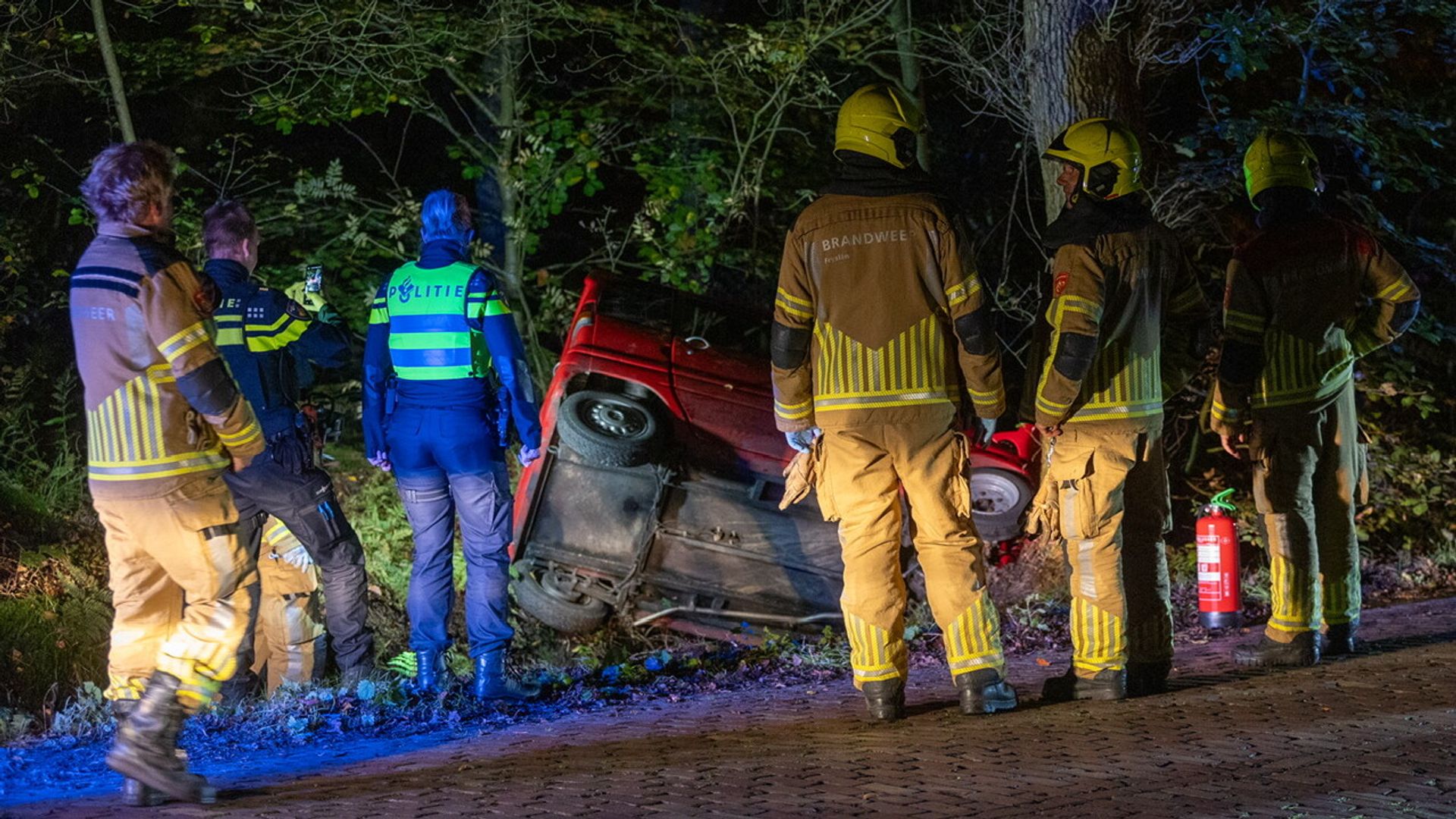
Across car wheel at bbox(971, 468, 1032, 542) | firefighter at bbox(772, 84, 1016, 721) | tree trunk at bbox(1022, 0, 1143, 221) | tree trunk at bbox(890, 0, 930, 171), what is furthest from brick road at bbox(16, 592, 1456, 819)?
tree trunk at bbox(890, 0, 930, 171)

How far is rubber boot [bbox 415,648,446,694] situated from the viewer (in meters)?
6.53

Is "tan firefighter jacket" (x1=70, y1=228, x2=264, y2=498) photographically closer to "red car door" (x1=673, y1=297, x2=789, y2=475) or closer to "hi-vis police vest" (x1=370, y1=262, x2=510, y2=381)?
"hi-vis police vest" (x1=370, y1=262, x2=510, y2=381)

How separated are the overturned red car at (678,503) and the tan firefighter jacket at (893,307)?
2236 mm

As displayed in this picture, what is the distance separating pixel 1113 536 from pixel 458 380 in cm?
290

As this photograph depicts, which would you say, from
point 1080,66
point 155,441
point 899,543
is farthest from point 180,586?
point 1080,66

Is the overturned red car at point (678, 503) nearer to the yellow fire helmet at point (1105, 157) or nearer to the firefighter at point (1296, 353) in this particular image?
the firefighter at point (1296, 353)

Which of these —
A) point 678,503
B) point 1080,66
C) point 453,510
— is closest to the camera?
point 453,510

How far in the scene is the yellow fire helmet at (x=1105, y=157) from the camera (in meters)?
5.74

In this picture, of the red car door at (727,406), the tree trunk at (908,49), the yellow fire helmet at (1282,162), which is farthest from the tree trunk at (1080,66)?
the tree trunk at (908,49)

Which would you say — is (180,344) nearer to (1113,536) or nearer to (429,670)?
(429,670)

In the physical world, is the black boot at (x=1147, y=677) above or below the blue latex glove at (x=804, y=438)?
below

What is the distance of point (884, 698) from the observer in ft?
18.4

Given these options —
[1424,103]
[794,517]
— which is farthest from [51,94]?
[1424,103]

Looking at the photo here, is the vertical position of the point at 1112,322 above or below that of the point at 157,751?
above
